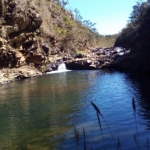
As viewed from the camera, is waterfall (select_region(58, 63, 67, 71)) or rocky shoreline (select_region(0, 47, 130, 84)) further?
waterfall (select_region(58, 63, 67, 71))

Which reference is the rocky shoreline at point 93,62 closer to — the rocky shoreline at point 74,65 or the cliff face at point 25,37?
the rocky shoreline at point 74,65

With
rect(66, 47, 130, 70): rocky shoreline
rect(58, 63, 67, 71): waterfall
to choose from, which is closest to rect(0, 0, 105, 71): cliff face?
rect(58, 63, 67, 71): waterfall

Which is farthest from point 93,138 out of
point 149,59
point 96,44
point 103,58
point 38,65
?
point 96,44

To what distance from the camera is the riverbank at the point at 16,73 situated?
110 feet

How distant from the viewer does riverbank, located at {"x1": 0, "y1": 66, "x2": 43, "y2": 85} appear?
33594 mm

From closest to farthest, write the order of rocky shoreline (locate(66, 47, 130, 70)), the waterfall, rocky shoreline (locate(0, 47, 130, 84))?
rocky shoreline (locate(0, 47, 130, 84))
rocky shoreline (locate(66, 47, 130, 70))
the waterfall

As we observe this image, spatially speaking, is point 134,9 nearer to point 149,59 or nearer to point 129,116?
point 149,59

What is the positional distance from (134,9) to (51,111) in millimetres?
38053

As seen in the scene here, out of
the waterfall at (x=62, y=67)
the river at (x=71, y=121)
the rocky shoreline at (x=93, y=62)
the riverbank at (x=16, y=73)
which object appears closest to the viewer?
the river at (x=71, y=121)

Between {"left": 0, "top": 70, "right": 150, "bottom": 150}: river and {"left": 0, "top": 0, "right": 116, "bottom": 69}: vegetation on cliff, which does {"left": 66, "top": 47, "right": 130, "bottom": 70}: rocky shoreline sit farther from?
{"left": 0, "top": 70, "right": 150, "bottom": 150}: river

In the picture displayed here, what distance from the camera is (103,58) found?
44219 mm

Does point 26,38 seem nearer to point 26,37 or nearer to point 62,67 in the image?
point 26,37

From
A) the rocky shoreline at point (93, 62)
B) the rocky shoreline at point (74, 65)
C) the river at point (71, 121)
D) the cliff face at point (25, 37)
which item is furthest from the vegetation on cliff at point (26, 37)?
the river at point (71, 121)

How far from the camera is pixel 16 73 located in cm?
3591
